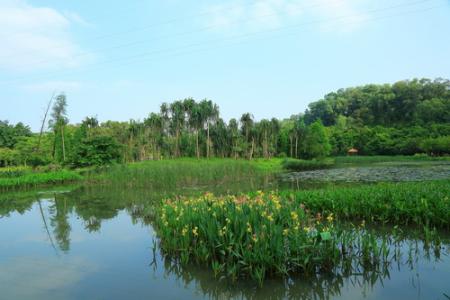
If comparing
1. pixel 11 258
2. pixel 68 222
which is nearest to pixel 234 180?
pixel 68 222

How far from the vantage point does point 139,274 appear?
586 cm

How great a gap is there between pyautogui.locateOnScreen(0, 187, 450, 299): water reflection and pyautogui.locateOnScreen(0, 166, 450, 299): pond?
0.01 meters

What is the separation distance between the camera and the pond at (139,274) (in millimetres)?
4871

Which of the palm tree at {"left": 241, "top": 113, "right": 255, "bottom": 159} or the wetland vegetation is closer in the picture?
the wetland vegetation

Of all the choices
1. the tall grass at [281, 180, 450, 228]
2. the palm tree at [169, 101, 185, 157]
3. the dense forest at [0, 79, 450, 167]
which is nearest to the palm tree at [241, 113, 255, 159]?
the dense forest at [0, 79, 450, 167]

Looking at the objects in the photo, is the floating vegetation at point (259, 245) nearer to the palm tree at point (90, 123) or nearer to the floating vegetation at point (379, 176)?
the floating vegetation at point (379, 176)

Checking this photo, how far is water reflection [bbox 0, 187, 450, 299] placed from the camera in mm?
4875

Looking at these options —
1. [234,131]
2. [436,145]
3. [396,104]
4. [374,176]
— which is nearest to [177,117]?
[234,131]

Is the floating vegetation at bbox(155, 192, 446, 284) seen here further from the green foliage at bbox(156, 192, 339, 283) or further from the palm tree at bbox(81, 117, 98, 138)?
the palm tree at bbox(81, 117, 98, 138)

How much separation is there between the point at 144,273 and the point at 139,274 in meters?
0.08

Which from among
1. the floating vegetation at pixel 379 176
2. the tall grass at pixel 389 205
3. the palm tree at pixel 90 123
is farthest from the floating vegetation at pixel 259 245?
the palm tree at pixel 90 123

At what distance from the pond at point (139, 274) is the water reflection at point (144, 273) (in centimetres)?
1

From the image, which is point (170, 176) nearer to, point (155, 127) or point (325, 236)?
point (325, 236)

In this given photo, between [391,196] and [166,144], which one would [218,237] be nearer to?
[391,196]
